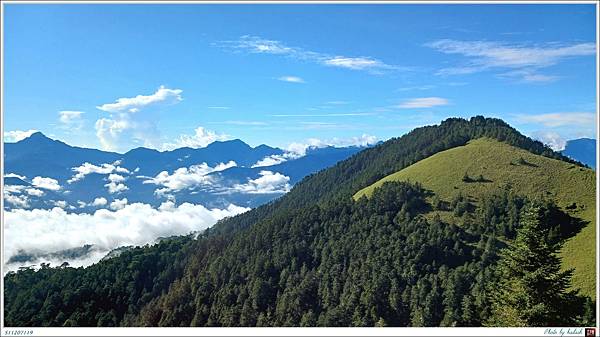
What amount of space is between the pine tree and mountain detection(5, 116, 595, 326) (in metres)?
7.88

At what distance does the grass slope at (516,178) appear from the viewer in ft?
102

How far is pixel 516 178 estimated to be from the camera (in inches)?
1714

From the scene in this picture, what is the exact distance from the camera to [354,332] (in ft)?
25.4

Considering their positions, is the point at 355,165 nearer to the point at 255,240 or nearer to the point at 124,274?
the point at 255,240

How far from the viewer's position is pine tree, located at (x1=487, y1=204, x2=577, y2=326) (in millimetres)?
8055

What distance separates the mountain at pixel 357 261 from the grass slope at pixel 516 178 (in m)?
0.18

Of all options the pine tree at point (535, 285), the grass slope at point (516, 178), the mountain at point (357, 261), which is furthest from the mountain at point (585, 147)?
the grass slope at point (516, 178)

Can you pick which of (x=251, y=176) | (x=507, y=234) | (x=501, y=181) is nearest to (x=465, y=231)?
(x=507, y=234)

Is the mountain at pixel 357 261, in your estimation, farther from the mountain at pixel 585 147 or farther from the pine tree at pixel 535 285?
the pine tree at pixel 535 285

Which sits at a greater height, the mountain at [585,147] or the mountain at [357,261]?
the mountain at [585,147]

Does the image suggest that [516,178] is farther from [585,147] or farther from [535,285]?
[535,285]

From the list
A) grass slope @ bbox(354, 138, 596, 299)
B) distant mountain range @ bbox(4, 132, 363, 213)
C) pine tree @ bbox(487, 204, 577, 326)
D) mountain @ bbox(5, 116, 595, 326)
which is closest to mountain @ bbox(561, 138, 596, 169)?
pine tree @ bbox(487, 204, 577, 326)

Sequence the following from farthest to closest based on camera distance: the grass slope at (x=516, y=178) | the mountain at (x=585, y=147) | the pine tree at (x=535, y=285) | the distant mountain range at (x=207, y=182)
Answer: the distant mountain range at (x=207, y=182), the grass slope at (x=516, y=178), the mountain at (x=585, y=147), the pine tree at (x=535, y=285)

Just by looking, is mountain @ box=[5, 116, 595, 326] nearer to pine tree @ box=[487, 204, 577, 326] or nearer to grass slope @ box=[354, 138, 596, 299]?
grass slope @ box=[354, 138, 596, 299]
